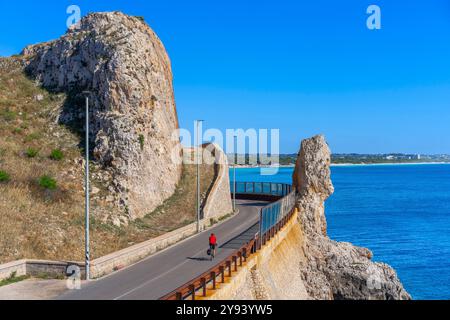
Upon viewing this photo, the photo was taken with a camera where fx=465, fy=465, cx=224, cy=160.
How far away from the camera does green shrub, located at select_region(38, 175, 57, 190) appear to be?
30.4 m

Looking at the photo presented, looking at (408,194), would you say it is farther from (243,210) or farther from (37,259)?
(37,259)

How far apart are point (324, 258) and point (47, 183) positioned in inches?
818

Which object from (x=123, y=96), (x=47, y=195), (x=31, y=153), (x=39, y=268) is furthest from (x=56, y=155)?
(x=39, y=268)

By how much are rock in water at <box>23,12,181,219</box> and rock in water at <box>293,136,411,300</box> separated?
1220 centimetres

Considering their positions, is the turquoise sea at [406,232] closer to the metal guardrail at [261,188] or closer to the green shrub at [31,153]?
the metal guardrail at [261,188]

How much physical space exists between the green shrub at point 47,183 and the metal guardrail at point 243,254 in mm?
13501

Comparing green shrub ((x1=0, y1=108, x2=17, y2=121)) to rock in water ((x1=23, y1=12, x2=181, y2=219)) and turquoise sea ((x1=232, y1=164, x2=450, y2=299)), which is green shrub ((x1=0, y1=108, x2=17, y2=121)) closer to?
rock in water ((x1=23, y1=12, x2=181, y2=219))

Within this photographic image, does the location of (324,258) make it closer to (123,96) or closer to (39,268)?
(123,96)

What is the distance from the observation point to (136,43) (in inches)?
1656

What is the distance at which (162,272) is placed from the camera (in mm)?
21672

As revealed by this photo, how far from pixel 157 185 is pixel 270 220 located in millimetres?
13711

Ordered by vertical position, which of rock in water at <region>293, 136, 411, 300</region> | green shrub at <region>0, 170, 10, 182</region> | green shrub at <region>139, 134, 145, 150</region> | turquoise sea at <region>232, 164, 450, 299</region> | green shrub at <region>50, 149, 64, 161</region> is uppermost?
green shrub at <region>139, 134, 145, 150</region>

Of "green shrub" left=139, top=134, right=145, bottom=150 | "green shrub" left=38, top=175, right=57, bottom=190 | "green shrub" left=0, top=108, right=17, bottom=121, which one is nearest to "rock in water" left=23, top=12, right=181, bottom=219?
"green shrub" left=139, top=134, right=145, bottom=150
